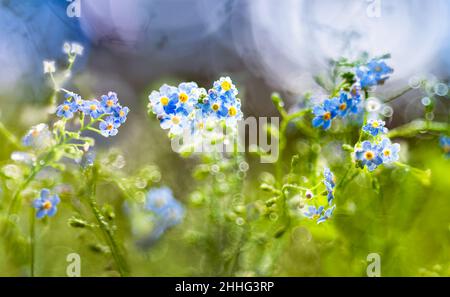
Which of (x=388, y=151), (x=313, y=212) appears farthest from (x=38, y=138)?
(x=388, y=151)

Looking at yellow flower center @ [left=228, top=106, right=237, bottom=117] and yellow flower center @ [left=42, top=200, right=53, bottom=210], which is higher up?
yellow flower center @ [left=228, top=106, right=237, bottom=117]

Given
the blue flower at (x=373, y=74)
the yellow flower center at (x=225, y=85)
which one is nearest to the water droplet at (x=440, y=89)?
the blue flower at (x=373, y=74)

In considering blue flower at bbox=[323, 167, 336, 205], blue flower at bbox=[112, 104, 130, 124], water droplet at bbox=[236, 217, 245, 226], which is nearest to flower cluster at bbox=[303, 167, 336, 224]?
blue flower at bbox=[323, 167, 336, 205]

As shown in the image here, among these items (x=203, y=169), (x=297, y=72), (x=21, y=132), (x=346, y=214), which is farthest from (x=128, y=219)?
(x=297, y=72)

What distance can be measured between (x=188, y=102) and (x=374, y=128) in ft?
0.94

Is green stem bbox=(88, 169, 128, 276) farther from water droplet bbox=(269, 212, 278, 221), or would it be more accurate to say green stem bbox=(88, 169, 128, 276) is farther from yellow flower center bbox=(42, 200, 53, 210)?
water droplet bbox=(269, 212, 278, 221)

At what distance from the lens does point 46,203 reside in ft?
2.66

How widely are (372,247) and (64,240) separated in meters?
0.56

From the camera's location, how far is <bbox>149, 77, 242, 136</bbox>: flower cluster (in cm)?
83

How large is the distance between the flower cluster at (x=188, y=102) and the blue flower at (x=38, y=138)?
17cm

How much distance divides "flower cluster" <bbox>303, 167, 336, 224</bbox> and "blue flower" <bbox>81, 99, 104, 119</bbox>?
355mm

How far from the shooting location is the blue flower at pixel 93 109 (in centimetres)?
85

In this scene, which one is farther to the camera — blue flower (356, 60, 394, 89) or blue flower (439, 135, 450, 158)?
blue flower (439, 135, 450, 158)

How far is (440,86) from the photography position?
3.24 feet
